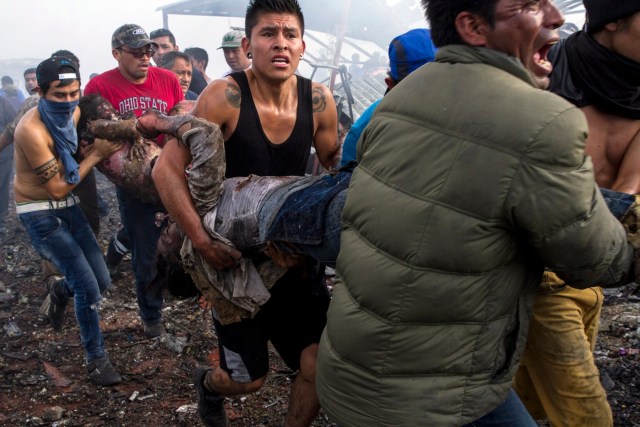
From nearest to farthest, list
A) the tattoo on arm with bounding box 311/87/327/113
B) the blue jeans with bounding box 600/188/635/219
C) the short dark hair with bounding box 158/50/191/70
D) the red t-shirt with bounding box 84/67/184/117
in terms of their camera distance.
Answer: the blue jeans with bounding box 600/188/635/219 → the tattoo on arm with bounding box 311/87/327/113 → the red t-shirt with bounding box 84/67/184/117 → the short dark hair with bounding box 158/50/191/70

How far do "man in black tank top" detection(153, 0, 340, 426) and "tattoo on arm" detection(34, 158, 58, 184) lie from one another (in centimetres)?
201

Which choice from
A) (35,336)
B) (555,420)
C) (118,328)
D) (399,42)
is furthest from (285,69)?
(35,336)

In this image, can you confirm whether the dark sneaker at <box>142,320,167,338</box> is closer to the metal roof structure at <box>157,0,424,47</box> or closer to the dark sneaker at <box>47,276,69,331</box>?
the dark sneaker at <box>47,276,69,331</box>

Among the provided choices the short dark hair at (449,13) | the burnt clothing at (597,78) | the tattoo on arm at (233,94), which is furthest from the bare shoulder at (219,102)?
the burnt clothing at (597,78)

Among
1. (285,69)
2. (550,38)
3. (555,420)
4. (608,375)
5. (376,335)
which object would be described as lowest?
(608,375)

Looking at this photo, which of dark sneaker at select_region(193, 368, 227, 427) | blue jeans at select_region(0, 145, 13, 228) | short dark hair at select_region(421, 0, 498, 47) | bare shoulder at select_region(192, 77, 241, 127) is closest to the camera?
short dark hair at select_region(421, 0, 498, 47)

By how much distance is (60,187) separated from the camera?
439 centimetres

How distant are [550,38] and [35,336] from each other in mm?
5184

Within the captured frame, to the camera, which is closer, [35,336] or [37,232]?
[37,232]

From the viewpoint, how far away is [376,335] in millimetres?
1636

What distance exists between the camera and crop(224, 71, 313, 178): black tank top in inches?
112

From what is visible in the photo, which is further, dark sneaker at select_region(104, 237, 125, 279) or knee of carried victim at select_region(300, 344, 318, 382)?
dark sneaker at select_region(104, 237, 125, 279)

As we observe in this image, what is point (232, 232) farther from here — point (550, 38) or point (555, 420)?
point (555, 420)

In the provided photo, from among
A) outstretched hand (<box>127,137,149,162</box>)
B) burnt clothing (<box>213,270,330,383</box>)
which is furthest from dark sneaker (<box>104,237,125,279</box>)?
burnt clothing (<box>213,270,330,383</box>)
